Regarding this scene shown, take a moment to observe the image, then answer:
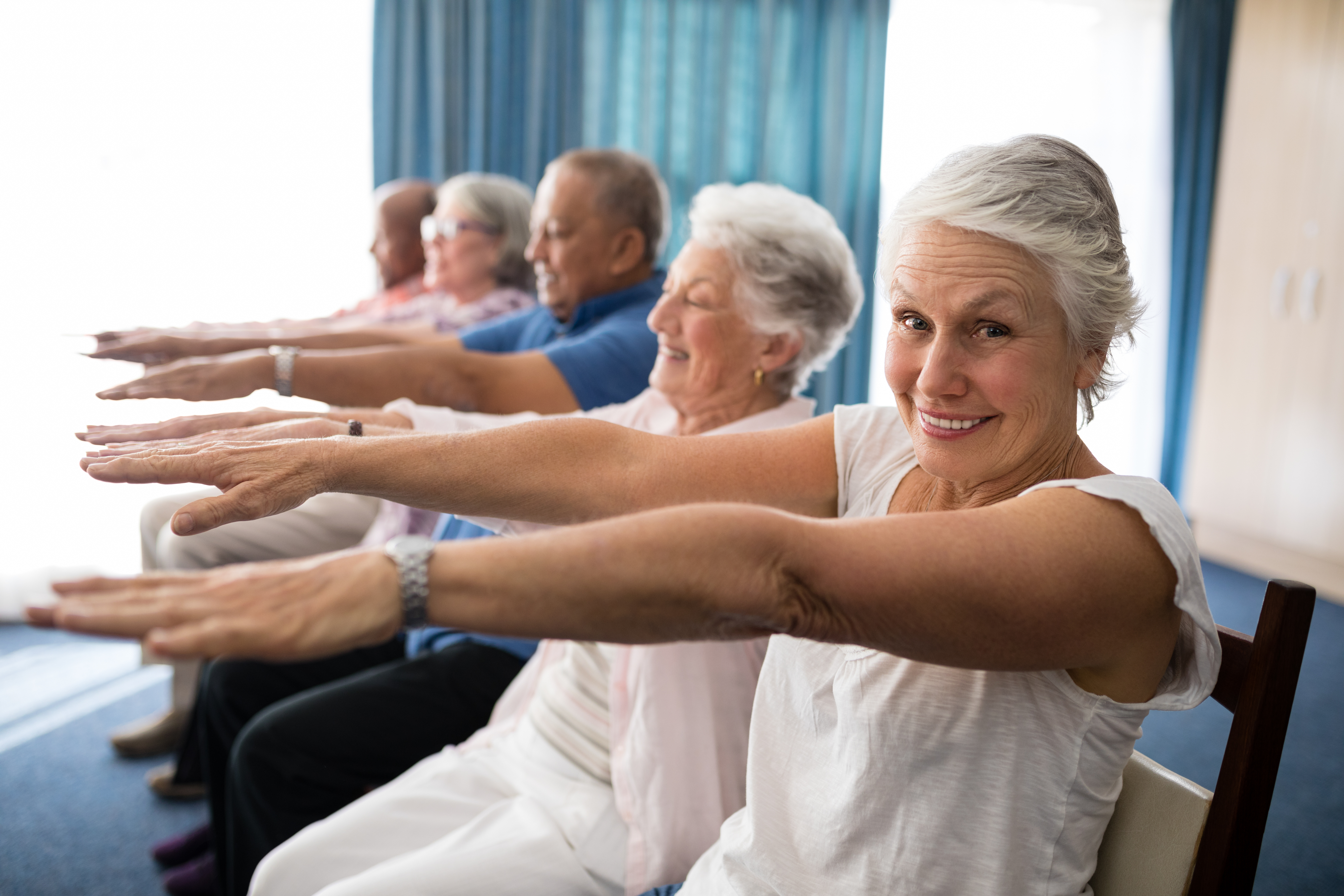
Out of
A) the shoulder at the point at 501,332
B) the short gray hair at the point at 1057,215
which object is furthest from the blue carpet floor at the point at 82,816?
the short gray hair at the point at 1057,215

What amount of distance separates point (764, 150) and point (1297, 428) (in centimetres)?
276

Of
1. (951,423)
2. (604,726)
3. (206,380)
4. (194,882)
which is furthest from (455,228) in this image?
(951,423)

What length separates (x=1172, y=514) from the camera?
2.43 ft

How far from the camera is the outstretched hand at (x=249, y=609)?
55cm

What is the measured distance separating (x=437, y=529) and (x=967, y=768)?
142cm

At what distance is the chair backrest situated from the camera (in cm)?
79

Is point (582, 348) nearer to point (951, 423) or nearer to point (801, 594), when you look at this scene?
point (951, 423)

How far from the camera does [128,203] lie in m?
3.58

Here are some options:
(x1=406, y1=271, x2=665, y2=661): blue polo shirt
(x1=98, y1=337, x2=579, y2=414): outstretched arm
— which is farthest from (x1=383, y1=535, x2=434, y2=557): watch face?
(x1=98, y1=337, x2=579, y2=414): outstretched arm

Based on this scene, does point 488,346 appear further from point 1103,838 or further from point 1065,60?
point 1065,60

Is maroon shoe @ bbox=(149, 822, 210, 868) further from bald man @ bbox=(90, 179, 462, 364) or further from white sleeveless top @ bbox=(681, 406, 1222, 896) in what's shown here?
white sleeveless top @ bbox=(681, 406, 1222, 896)

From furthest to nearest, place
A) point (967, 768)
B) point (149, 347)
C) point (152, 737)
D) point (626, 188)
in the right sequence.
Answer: point (152, 737) < point (626, 188) < point (149, 347) < point (967, 768)

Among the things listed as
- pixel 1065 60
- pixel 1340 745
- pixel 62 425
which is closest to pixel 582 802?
pixel 1340 745

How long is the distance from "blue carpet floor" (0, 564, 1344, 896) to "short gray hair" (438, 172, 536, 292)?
5.18 ft
